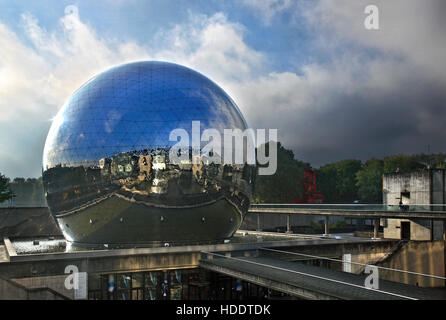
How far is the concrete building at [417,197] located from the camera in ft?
117

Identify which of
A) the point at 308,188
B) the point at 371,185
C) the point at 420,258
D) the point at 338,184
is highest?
the point at 338,184

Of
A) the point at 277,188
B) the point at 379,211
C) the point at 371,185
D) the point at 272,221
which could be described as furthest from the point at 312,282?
the point at 371,185

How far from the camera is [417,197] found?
38500 millimetres

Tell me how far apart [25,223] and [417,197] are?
34.4 m

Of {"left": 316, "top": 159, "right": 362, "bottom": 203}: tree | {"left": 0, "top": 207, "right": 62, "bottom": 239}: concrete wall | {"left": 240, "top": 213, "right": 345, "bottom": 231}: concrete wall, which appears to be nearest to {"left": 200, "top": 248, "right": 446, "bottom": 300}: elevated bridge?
{"left": 0, "top": 207, "right": 62, "bottom": 239}: concrete wall

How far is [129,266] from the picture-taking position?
1802 cm

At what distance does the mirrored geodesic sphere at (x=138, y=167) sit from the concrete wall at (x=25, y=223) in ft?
57.4

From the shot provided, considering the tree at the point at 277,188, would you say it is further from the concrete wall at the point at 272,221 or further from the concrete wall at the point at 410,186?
the concrete wall at the point at 410,186

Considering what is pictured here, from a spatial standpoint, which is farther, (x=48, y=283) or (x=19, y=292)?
(x=48, y=283)

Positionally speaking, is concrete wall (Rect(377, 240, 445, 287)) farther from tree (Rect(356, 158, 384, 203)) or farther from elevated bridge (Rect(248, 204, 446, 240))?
tree (Rect(356, 158, 384, 203))

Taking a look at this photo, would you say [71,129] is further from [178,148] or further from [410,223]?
[410,223]

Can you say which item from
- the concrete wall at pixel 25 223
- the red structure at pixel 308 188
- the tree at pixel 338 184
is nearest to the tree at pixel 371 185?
the tree at pixel 338 184

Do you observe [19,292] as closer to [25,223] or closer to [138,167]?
[138,167]
